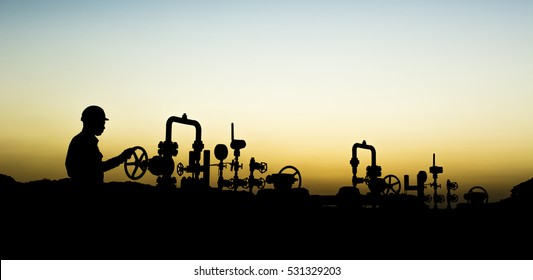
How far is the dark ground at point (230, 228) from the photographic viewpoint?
829cm

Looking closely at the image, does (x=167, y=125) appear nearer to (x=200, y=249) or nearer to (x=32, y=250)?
(x=200, y=249)

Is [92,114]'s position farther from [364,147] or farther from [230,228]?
[364,147]

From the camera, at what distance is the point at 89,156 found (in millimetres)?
8633

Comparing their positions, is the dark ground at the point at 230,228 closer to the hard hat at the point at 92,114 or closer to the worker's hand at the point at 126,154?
the worker's hand at the point at 126,154

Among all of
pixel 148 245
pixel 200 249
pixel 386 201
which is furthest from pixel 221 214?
pixel 386 201

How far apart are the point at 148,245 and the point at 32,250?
6.24 ft

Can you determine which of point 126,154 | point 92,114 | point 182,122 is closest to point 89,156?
point 126,154

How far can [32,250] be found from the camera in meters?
8.26

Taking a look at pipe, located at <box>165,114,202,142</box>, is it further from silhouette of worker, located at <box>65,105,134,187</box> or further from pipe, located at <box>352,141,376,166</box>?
pipe, located at <box>352,141,376,166</box>

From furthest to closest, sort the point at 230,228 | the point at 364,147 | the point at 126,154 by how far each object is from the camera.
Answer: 1. the point at 364,147
2. the point at 230,228
3. the point at 126,154

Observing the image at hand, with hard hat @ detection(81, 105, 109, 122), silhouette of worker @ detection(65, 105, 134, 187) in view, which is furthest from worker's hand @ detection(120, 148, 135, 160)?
hard hat @ detection(81, 105, 109, 122)

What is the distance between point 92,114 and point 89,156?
790 mm

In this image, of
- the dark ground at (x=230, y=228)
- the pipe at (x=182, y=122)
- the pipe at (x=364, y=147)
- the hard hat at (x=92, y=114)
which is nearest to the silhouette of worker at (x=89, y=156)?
the hard hat at (x=92, y=114)

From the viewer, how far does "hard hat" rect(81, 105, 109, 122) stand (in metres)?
8.92
